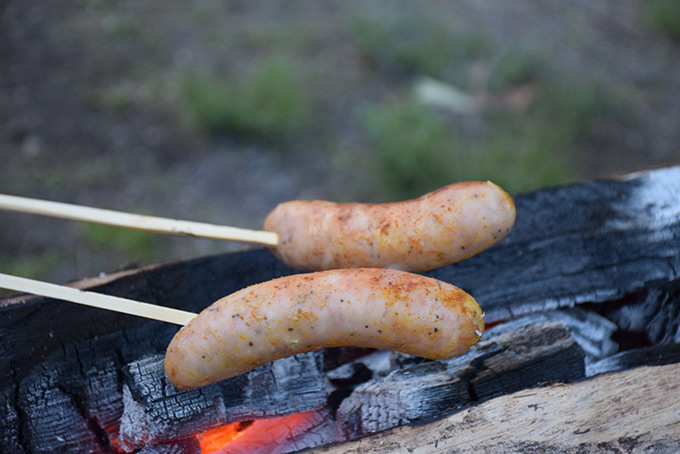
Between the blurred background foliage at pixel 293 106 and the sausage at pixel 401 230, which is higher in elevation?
the blurred background foliage at pixel 293 106

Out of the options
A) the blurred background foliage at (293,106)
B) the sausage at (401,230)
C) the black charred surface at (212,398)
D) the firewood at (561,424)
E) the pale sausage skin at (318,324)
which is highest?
the blurred background foliage at (293,106)

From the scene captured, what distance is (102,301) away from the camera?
168 centimetres

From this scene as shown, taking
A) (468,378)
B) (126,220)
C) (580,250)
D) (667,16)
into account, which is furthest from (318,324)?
(667,16)

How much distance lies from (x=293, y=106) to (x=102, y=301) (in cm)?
291

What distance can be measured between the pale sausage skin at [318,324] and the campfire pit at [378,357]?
201mm

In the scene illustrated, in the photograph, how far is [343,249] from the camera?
6.03 ft

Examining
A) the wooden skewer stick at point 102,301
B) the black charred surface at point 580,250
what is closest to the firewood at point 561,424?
the black charred surface at point 580,250

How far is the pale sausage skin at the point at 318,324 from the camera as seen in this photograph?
1499 millimetres

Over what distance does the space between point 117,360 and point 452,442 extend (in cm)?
118

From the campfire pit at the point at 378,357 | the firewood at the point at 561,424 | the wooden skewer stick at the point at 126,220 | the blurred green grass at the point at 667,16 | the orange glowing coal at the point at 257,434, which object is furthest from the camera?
the blurred green grass at the point at 667,16

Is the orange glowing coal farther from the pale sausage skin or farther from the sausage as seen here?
the sausage

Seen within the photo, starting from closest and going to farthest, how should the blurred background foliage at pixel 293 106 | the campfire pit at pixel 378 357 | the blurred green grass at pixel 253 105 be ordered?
the campfire pit at pixel 378 357
the blurred background foliage at pixel 293 106
the blurred green grass at pixel 253 105

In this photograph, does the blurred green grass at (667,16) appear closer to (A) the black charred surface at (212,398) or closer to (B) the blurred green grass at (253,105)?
(B) the blurred green grass at (253,105)

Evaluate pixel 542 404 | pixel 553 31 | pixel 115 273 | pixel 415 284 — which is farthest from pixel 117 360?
pixel 553 31
